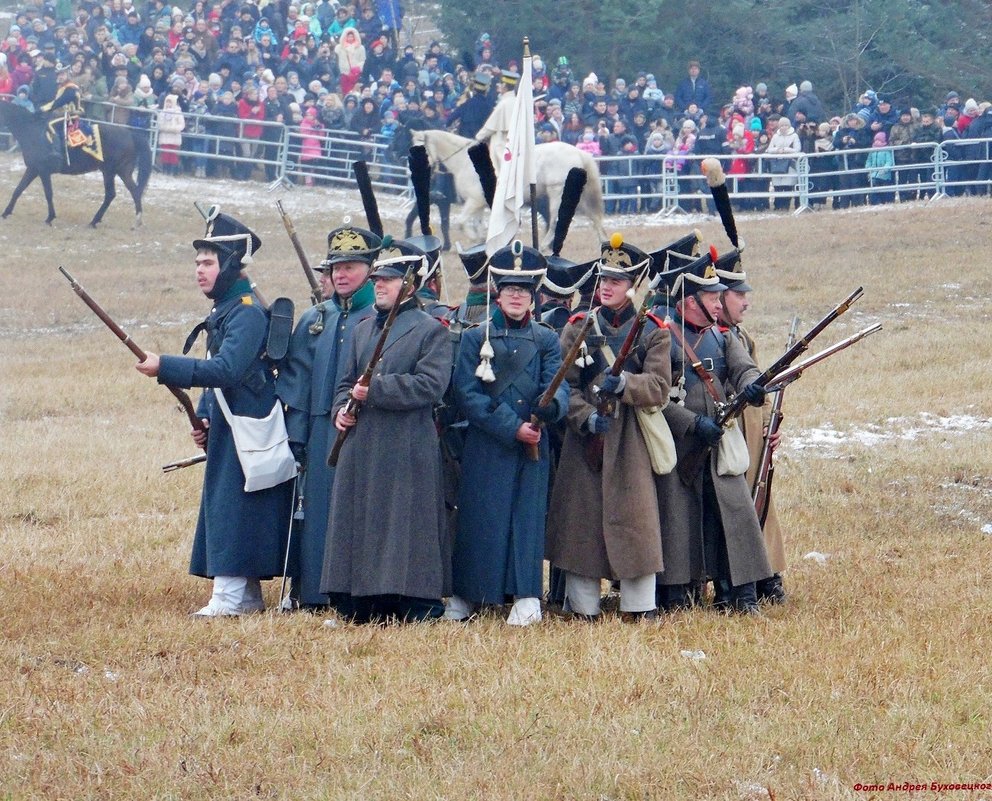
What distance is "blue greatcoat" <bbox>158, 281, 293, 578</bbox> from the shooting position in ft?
24.0

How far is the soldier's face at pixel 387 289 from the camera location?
714 centimetres

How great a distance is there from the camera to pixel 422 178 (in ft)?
28.0

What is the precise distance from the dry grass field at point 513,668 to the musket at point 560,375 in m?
0.77

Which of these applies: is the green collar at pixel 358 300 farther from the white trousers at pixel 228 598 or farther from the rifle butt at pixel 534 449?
the white trousers at pixel 228 598

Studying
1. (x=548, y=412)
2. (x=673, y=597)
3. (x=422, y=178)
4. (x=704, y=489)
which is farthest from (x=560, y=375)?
(x=422, y=178)

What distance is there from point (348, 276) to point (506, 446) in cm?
109

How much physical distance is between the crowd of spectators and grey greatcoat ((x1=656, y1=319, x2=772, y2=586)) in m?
18.2

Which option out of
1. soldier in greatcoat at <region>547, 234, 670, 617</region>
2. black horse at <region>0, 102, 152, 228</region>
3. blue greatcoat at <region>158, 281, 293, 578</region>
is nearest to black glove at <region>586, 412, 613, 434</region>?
soldier in greatcoat at <region>547, 234, 670, 617</region>

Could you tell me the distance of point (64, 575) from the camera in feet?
26.1

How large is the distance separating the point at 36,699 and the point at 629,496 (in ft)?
8.94

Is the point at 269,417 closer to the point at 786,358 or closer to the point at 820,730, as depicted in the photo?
the point at 786,358

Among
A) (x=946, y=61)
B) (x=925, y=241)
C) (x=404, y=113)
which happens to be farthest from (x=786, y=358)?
(x=946, y=61)

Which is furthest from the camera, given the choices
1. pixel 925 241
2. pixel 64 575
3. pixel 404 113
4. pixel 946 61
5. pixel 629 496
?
pixel 946 61

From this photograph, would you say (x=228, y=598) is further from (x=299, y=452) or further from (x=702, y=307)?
(x=702, y=307)
